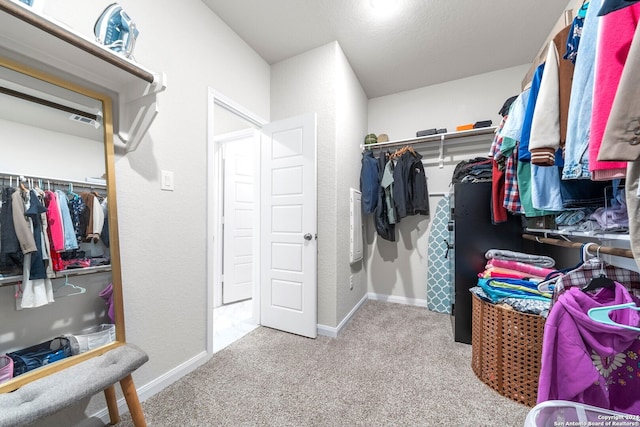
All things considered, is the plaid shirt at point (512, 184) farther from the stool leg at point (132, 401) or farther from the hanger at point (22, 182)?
the hanger at point (22, 182)

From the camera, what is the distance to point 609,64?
0.60 m

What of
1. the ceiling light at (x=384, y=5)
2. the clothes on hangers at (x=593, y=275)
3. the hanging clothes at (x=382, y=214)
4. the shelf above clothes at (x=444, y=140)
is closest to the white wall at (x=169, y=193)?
the ceiling light at (x=384, y=5)

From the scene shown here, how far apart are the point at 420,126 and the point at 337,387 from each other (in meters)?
2.70

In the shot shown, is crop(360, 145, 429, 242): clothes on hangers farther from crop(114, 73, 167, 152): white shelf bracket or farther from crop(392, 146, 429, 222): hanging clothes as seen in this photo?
crop(114, 73, 167, 152): white shelf bracket

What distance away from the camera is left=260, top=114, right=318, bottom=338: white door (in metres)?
2.10

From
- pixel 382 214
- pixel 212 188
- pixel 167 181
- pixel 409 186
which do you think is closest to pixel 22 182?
pixel 167 181

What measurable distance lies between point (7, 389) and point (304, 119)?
85.9 inches

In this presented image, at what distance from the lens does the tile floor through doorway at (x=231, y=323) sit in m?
2.05

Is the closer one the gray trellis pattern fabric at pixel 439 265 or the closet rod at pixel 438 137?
the closet rod at pixel 438 137

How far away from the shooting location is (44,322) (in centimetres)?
99

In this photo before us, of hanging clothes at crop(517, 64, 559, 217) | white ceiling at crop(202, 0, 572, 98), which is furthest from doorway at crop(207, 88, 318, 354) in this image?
hanging clothes at crop(517, 64, 559, 217)

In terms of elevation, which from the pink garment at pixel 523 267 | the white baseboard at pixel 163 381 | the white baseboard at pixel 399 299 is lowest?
the white baseboard at pixel 399 299

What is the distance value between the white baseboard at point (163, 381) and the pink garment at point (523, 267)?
213cm

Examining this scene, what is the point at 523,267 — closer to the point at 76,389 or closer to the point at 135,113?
the point at 76,389
